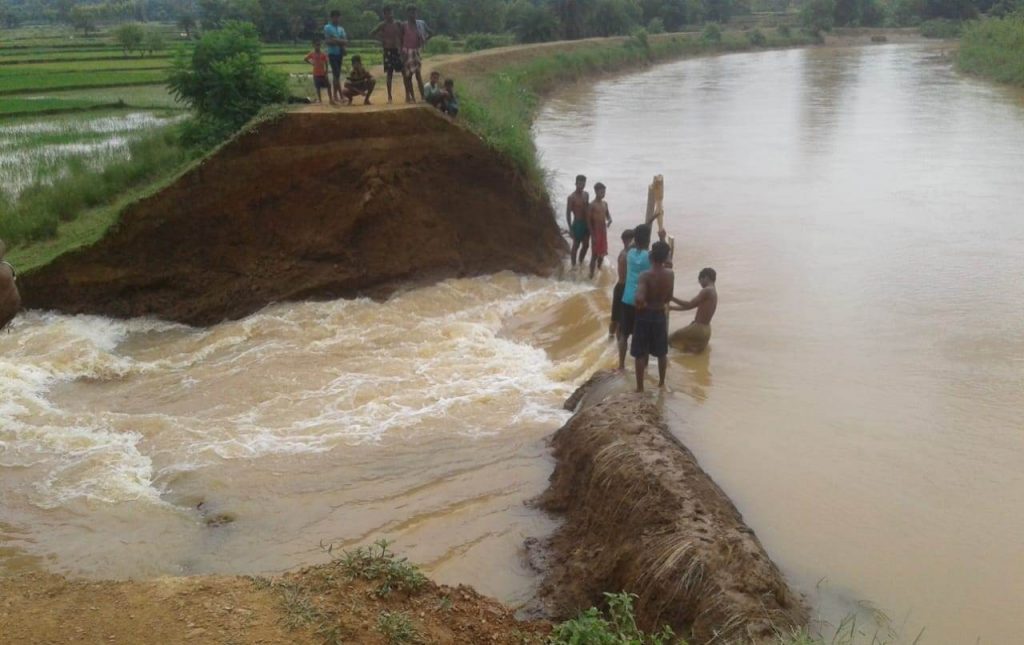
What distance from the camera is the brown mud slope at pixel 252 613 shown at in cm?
408

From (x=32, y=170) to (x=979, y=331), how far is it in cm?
1356

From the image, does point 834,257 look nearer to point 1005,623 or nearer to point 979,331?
point 979,331

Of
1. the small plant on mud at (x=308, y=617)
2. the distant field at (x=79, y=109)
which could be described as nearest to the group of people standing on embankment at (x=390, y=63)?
the distant field at (x=79, y=109)

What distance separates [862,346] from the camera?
9281mm

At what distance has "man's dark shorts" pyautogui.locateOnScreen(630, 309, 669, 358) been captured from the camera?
7.40m

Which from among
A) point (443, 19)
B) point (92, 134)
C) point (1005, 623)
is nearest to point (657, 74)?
point (443, 19)

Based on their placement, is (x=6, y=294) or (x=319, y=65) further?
(x=319, y=65)

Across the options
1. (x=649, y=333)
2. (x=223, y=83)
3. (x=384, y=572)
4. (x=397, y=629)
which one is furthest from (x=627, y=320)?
(x=223, y=83)

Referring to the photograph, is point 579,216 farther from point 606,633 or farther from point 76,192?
point 606,633

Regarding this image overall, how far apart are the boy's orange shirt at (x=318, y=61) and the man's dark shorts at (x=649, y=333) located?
6.60m

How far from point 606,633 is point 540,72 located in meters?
30.3

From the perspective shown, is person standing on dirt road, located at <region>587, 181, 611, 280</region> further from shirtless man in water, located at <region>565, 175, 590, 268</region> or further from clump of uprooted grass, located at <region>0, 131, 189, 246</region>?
clump of uprooted grass, located at <region>0, 131, 189, 246</region>

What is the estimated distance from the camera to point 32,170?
14352 mm

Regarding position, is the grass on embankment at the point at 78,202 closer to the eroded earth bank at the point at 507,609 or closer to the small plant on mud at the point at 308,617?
the eroded earth bank at the point at 507,609
